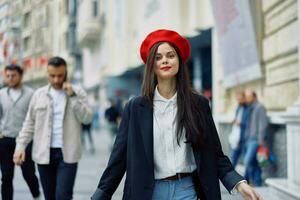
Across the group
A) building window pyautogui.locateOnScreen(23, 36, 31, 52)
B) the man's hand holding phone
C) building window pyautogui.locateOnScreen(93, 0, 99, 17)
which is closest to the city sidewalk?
the man's hand holding phone

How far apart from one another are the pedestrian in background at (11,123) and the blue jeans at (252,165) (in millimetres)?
3608

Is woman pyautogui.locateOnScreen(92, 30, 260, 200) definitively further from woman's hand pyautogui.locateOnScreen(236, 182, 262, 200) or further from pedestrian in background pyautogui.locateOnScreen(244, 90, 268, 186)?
pedestrian in background pyautogui.locateOnScreen(244, 90, 268, 186)

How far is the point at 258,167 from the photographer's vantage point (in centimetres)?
828

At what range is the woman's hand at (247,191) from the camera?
8.21ft

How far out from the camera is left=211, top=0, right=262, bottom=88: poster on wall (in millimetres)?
9406

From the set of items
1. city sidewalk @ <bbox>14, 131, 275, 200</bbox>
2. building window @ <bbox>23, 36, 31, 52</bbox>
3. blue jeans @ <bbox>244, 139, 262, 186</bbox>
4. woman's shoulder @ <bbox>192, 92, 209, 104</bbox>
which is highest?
building window @ <bbox>23, 36, 31, 52</bbox>

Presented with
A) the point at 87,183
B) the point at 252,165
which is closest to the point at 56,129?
the point at 87,183

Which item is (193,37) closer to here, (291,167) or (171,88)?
(291,167)

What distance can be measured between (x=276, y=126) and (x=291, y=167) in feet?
8.19

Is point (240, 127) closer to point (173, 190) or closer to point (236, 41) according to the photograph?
point (236, 41)

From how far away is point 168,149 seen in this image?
2604 millimetres

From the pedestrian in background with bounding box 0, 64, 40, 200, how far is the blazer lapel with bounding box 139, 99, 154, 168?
3.22m

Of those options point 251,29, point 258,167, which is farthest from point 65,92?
point 251,29

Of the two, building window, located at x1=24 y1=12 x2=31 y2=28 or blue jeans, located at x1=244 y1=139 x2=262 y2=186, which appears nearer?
blue jeans, located at x1=244 y1=139 x2=262 y2=186
